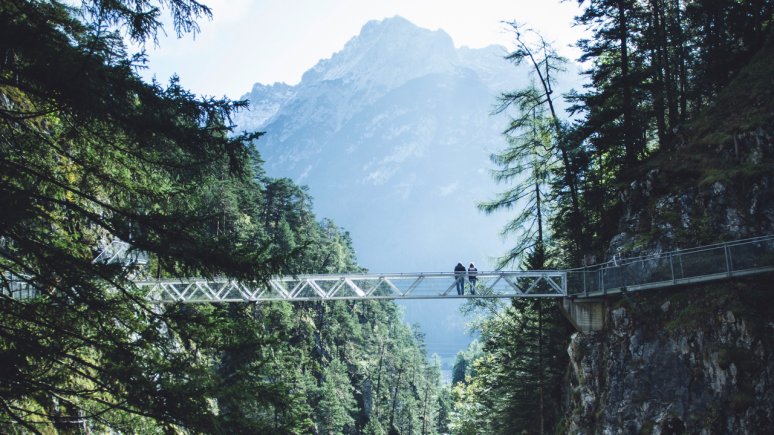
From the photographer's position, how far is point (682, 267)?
14.6m

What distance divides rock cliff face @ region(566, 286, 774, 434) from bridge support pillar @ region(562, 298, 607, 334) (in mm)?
494

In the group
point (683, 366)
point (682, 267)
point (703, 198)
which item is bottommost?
point (683, 366)

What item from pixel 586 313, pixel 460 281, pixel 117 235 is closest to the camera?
pixel 117 235

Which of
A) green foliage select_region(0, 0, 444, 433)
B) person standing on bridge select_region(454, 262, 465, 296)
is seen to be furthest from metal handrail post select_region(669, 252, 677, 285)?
green foliage select_region(0, 0, 444, 433)

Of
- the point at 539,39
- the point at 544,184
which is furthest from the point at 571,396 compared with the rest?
the point at 539,39

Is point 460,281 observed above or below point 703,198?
below

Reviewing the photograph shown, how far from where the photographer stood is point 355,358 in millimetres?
53312

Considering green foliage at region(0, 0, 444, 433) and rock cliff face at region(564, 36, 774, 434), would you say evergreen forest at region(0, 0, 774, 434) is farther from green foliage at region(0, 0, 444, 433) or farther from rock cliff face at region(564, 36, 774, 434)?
rock cliff face at region(564, 36, 774, 434)

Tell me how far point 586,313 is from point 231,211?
2305 centimetres

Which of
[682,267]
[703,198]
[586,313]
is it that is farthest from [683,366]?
[703,198]

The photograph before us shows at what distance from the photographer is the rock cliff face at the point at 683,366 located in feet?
39.3

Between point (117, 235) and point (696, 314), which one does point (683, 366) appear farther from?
point (117, 235)

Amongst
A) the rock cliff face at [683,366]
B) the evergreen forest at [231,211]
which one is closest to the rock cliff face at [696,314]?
the rock cliff face at [683,366]

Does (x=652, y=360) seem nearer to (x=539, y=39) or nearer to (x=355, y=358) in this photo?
(x=539, y=39)
